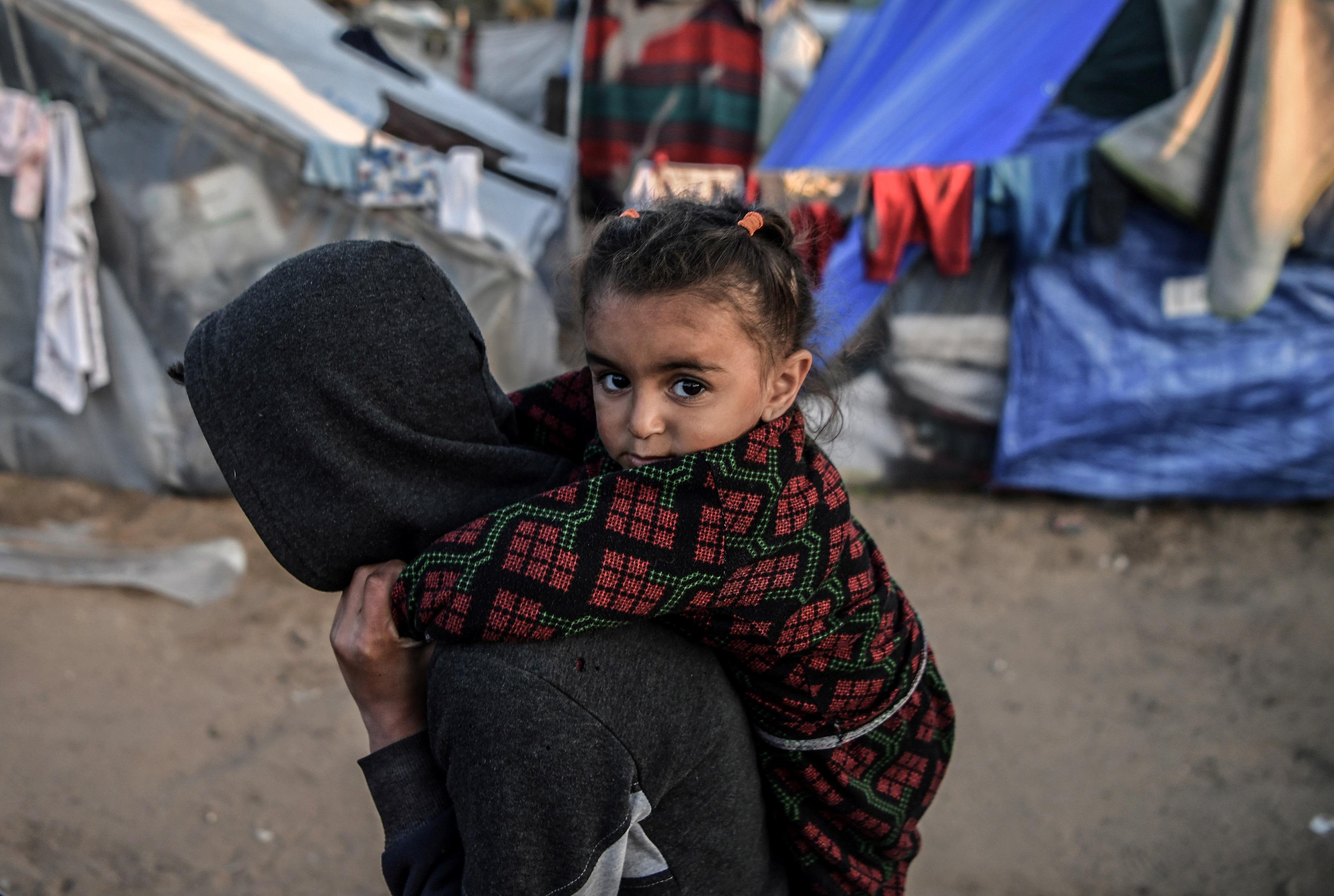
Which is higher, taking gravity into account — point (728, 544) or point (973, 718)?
point (728, 544)

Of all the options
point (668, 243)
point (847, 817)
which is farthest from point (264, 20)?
point (847, 817)

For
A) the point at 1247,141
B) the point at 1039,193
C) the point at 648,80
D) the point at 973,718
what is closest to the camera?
the point at 973,718

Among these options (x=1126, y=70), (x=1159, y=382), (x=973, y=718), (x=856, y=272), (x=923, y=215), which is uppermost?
(x=1126, y=70)

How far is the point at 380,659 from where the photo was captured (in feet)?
3.46

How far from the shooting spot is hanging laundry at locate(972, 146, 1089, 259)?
14.4 feet

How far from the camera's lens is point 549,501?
3.33 feet

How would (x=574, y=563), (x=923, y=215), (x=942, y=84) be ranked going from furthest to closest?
(x=942, y=84)
(x=923, y=215)
(x=574, y=563)

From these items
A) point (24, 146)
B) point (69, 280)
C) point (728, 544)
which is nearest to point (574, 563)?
point (728, 544)

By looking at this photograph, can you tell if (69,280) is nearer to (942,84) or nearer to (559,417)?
(559,417)

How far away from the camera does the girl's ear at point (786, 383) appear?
1.24 meters

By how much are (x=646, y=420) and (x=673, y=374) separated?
71 millimetres

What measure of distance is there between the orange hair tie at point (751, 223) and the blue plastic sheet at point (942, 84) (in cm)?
396

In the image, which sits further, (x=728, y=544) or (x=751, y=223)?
(x=751, y=223)

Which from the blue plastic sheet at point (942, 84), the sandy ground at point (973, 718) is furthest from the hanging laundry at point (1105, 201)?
the sandy ground at point (973, 718)
